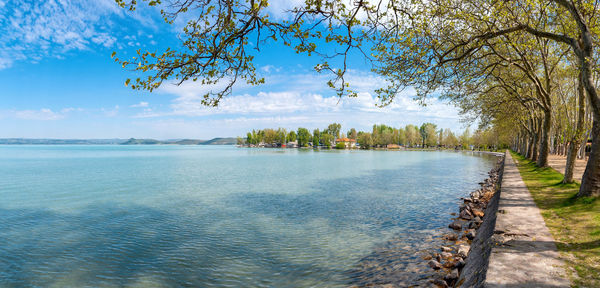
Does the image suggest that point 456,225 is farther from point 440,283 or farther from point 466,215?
point 440,283

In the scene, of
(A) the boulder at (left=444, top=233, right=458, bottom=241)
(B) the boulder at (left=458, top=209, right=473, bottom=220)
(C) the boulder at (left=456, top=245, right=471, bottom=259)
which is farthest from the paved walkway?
(C) the boulder at (left=456, top=245, right=471, bottom=259)

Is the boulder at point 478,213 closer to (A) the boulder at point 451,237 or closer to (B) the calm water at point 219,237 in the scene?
(B) the calm water at point 219,237

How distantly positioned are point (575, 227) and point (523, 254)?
3.33 m

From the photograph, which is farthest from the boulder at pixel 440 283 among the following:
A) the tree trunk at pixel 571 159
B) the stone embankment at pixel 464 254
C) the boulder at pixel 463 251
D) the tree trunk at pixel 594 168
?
the tree trunk at pixel 571 159

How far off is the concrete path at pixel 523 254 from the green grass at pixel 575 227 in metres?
0.23

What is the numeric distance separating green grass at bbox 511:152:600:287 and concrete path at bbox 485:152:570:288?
23 centimetres

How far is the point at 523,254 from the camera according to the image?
7.21 metres

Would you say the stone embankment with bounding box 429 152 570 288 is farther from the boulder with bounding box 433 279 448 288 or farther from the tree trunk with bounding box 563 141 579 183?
the tree trunk with bounding box 563 141 579 183

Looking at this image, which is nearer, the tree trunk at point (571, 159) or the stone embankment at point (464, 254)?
the stone embankment at point (464, 254)

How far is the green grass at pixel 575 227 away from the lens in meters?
6.23

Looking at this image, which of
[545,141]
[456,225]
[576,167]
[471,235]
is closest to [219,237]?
[471,235]

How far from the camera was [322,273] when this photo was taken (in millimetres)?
10219

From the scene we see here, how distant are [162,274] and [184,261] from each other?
1096 millimetres

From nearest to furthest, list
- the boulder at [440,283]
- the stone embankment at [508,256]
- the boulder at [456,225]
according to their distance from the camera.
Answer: the stone embankment at [508,256]
the boulder at [440,283]
the boulder at [456,225]
